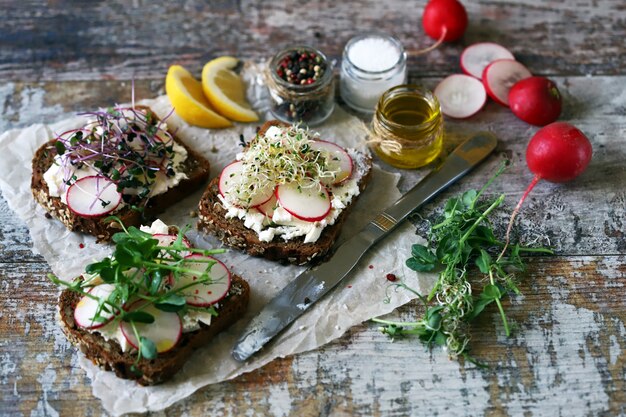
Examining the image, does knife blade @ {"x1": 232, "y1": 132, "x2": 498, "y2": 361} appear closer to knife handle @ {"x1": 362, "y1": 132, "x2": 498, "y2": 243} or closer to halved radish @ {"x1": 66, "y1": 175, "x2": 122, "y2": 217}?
knife handle @ {"x1": 362, "y1": 132, "x2": 498, "y2": 243}

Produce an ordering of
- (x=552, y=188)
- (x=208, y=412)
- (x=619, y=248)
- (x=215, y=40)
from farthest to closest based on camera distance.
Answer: (x=215, y=40)
(x=552, y=188)
(x=619, y=248)
(x=208, y=412)

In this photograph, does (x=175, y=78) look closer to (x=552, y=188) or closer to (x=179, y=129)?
(x=179, y=129)

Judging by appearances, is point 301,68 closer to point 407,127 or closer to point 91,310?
point 407,127

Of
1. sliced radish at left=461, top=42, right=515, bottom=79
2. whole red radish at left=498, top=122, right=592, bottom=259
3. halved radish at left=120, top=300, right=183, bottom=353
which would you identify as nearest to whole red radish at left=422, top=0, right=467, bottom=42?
sliced radish at left=461, top=42, right=515, bottom=79

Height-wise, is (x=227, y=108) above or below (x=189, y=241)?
above

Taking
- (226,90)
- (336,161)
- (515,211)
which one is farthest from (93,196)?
(515,211)

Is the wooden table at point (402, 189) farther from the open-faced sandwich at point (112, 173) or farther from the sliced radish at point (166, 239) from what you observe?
the sliced radish at point (166, 239)

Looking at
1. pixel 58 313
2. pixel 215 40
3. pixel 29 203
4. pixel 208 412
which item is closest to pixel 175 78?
pixel 215 40
